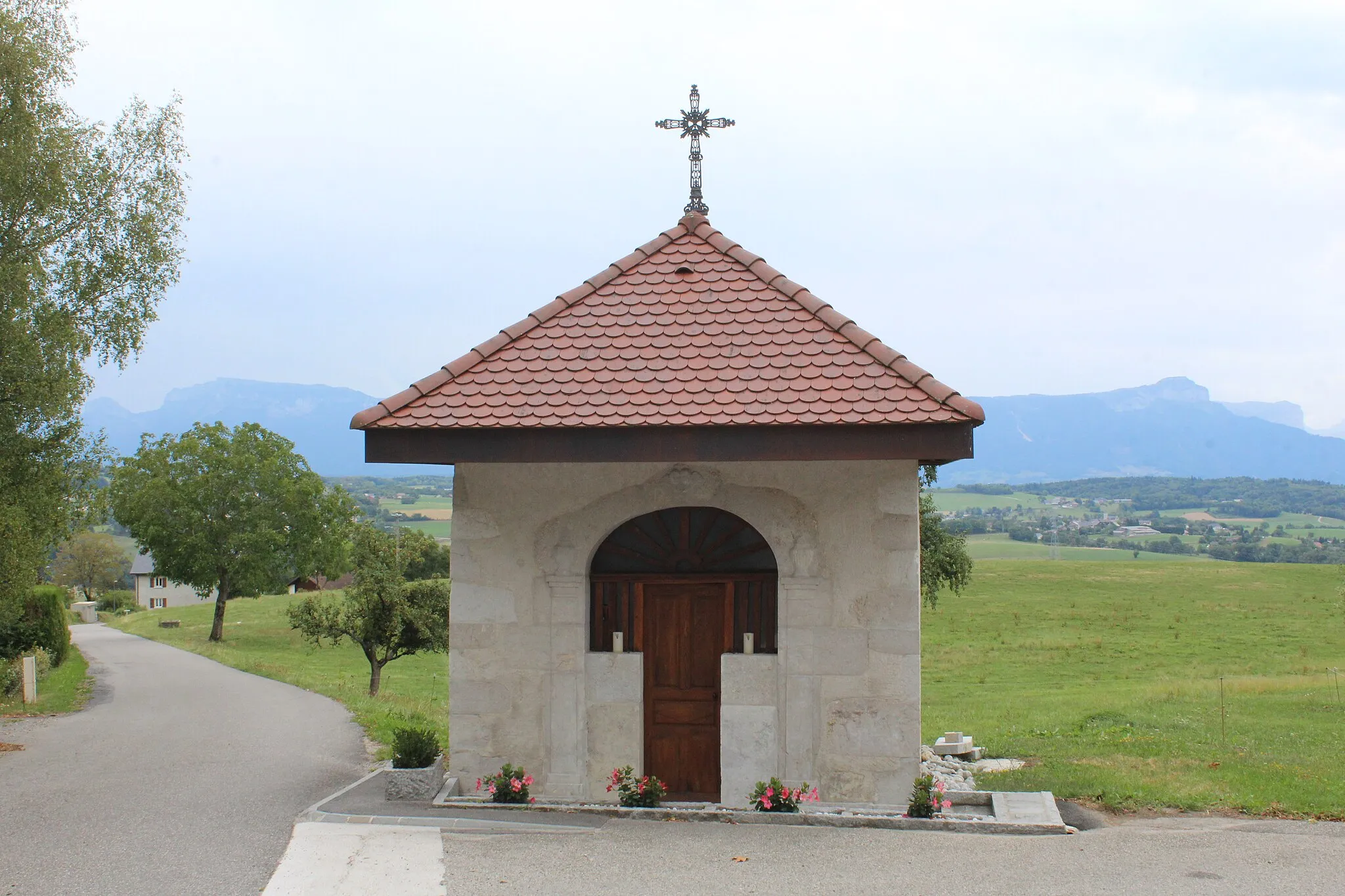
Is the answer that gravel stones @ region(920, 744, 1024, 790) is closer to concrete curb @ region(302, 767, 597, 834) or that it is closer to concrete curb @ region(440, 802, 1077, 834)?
concrete curb @ region(440, 802, 1077, 834)

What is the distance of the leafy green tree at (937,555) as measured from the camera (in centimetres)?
2677

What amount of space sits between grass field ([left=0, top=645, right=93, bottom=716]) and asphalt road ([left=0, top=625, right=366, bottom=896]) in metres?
0.61

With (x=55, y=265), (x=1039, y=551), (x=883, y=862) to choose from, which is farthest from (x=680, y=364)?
(x=1039, y=551)

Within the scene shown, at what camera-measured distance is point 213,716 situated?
59.7 feet

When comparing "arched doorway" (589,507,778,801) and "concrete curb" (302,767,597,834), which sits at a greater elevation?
Answer: "arched doorway" (589,507,778,801)

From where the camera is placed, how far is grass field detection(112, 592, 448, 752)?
18.4 meters

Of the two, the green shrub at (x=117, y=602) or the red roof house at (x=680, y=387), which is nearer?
the red roof house at (x=680, y=387)

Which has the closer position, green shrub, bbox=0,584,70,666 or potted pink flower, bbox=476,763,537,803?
potted pink flower, bbox=476,763,537,803

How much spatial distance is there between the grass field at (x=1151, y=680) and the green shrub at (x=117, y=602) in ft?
218

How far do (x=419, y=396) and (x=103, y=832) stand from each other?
14.7 ft

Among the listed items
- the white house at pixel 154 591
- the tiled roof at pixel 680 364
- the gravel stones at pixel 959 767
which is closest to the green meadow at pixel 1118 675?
the gravel stones at pixel 959 767

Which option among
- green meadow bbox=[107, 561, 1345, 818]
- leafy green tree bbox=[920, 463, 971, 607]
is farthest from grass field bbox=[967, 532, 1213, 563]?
leafy green tree bbox=[920, 463, 971, 607]

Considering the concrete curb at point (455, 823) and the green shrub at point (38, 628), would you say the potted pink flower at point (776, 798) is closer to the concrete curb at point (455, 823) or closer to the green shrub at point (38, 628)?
the concrete curb at point (455, 823)

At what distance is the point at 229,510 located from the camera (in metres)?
44.4
